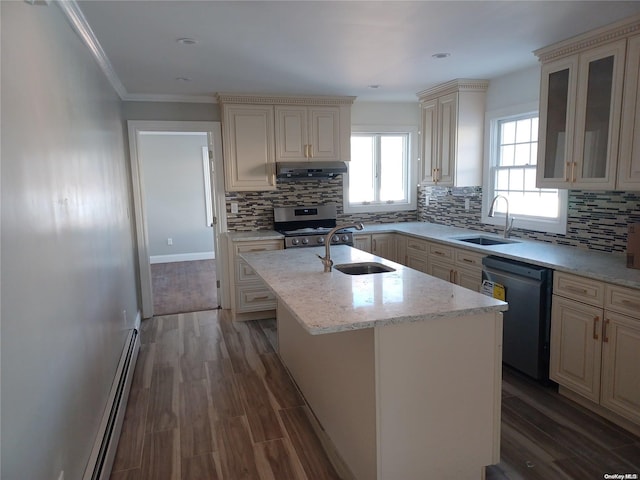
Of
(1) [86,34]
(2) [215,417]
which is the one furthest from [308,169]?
(2) [215,417]

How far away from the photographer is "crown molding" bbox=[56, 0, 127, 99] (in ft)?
7.18

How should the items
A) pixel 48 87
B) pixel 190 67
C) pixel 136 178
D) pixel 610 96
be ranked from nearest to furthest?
pixel 48 87, pixel 610 96, pixel 190 67, pixel 136 178

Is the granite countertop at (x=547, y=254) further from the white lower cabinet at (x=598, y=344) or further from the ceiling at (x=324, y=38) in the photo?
the ceiling at (x=324, y=38)

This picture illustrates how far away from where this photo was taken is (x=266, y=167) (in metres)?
4.84

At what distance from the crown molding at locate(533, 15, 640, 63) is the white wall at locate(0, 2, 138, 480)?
3048 millimetres

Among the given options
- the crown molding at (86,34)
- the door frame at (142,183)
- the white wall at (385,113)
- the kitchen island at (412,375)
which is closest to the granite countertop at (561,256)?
the kitchen island at (412,375)

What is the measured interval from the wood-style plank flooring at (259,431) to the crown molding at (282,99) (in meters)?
2.59

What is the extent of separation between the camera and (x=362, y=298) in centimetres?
215

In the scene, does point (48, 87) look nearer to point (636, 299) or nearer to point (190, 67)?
point (190, 67)

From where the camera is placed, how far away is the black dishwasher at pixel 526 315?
2992 mm

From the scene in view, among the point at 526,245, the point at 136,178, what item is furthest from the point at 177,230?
the point at 526,245

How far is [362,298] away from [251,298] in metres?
2.78

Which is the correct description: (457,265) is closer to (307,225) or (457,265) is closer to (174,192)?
(307,225)

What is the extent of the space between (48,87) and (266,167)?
3.07m
